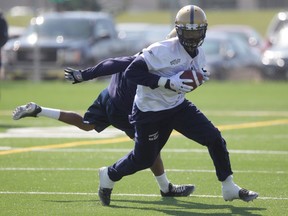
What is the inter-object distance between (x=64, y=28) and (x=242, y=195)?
1886 centimetres

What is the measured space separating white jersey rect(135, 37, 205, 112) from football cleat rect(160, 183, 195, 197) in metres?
0.98

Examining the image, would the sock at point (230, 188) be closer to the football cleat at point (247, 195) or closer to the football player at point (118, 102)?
the football cleat at point (247, 195)

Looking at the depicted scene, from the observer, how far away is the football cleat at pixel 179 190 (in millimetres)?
9211

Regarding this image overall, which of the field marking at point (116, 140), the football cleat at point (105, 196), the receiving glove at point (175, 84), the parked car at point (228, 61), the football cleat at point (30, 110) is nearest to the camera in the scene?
the receiving glove at point (175, 84)

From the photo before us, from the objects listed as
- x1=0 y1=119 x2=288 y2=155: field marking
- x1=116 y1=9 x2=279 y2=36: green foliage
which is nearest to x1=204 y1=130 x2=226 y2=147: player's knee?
x1=0 y1=119 x2=288 y2=155: field marking

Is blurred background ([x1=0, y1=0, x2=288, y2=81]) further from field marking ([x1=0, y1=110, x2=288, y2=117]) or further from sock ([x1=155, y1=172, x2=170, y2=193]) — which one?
sock ([x1=155, y1=172, x2=170, y2=193])

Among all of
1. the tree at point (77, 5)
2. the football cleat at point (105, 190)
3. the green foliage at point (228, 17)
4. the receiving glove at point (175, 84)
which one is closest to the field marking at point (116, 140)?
the football cleat at point (105, 190)

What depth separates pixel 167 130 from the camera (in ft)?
28.5

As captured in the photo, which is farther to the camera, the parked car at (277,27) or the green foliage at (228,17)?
the green foliage at (228,17)

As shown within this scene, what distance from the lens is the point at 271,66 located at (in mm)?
27172

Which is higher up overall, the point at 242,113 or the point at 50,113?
the point at 50,113

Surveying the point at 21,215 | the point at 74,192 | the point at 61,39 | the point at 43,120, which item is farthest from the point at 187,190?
the point at 61,39

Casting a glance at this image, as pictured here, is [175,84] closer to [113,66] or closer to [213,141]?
[213,141]

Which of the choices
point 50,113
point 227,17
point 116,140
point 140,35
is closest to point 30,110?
point 50,113
